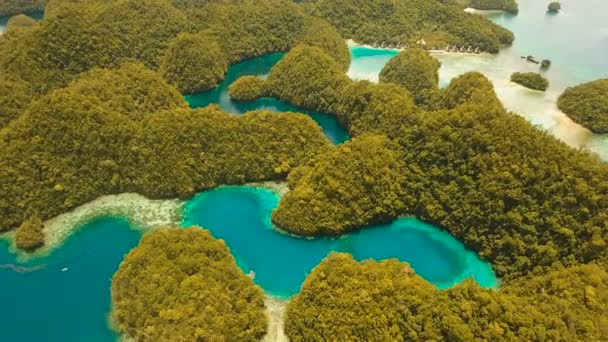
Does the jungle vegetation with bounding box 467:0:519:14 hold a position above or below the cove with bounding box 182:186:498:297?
above

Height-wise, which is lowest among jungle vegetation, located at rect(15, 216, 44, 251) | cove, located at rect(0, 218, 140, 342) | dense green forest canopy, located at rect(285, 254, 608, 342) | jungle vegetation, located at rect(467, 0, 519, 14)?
cove, located at rect(0, 218, 140, 342)

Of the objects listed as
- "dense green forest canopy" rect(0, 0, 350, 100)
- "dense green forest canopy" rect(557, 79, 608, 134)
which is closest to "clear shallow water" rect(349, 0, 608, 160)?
"dense green forest canopy" rect(557, 79, 608, 134)

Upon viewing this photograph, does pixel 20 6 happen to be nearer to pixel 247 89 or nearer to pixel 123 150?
pixel 247 89

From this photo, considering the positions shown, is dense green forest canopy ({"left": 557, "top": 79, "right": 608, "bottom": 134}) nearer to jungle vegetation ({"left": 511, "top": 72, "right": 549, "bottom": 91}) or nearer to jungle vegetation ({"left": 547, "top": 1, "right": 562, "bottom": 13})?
jungle vegetation ({"left": 511, "top": 72, "right": 549, "bottom": 91})

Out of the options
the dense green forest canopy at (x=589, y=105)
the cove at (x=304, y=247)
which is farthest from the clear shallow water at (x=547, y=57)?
the cove at (x=304, y=247)

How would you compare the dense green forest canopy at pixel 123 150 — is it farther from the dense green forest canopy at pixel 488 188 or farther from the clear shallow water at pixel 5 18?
the clear shallow water at pixel 5 18

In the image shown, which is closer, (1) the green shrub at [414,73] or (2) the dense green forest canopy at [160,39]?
(2) the dense green forest canopy at [160,39]
